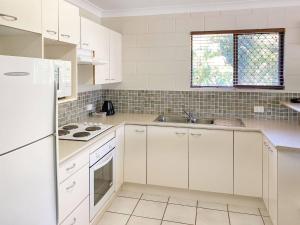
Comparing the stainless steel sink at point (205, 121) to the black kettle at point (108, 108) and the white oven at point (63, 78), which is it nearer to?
the black kettle at point (108, 108)

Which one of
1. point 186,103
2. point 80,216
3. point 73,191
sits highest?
point 186,103

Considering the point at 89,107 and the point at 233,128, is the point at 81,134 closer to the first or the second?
the point at 89,107

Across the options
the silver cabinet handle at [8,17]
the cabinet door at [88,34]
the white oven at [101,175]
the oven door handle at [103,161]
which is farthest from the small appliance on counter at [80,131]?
the silver cabinet handle at [8,17]

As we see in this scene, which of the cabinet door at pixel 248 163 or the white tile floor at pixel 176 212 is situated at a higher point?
the cabinet door at pixel 248 163

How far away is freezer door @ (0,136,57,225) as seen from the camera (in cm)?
120

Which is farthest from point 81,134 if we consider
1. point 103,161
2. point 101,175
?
point 101,175

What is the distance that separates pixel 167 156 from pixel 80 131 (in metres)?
1.05

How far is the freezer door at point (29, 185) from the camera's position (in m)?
1.20

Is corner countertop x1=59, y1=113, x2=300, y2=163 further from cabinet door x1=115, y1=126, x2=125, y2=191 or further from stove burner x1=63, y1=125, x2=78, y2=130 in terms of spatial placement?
stove burner x1=63, y1=125, x2=78, y2=130

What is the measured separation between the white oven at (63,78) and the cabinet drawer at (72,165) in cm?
51

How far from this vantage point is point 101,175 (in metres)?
2.54

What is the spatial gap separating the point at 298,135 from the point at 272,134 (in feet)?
0.77

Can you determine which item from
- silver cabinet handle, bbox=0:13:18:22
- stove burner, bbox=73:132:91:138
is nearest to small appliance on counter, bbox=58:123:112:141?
stove burner, bbox=73:132:91:138

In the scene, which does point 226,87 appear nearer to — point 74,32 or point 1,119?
point 74,32
